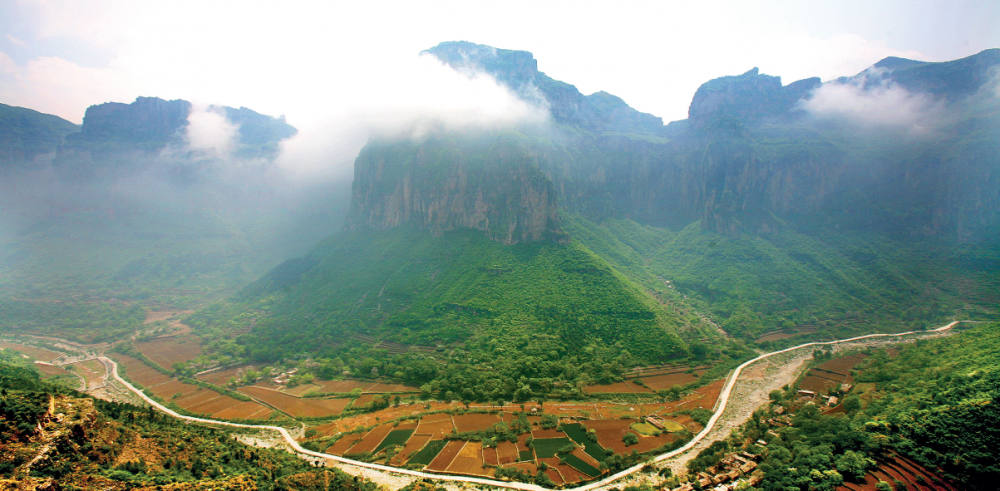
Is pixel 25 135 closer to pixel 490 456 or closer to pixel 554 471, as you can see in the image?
pixel 490 456

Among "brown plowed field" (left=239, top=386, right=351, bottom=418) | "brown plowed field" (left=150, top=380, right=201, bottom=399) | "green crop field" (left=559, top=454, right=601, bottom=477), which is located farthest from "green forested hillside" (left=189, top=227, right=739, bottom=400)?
"green crop field" (left=559, top=454, right=601, bottom=477)

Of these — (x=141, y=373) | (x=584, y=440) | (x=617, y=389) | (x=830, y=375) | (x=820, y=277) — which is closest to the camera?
(x=584, y=440)

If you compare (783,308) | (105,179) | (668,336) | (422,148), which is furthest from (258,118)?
(783,308)

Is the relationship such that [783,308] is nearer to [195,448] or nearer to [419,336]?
[419,336]

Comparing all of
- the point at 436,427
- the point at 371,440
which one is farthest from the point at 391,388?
the point at 436,427

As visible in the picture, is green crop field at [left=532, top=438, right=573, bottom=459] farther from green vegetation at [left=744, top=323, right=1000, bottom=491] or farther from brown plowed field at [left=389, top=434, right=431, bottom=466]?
green vegetation at [left=744, top=323, right=1000, bottom=491]

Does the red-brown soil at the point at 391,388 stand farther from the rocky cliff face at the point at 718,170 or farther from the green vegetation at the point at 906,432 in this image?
the rocky cliff face at the point at 718,170

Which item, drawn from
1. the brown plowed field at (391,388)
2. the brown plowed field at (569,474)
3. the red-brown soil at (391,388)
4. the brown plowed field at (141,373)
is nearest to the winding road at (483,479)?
the brown plowed field at (569,474)
